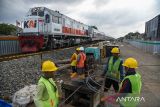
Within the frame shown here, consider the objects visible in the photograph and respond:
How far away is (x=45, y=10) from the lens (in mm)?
20422

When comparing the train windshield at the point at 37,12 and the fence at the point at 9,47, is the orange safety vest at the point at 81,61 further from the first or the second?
the train windshield at the point at 37,12

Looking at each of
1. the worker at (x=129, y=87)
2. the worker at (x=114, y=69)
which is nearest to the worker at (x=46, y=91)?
the worker at (x=129, y=87)

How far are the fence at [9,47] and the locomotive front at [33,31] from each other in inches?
40.1

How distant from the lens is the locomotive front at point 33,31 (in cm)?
1895

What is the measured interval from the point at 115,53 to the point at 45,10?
1480 cm

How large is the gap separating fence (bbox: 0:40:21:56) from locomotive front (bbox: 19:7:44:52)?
3.34 ft

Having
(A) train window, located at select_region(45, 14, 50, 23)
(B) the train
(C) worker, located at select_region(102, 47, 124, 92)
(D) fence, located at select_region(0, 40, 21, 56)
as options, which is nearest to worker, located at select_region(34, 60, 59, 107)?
(C) worker, located at select_region(102, 47, 124, 92)

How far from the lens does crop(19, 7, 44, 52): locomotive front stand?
18953 mm

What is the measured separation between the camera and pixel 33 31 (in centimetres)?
2011

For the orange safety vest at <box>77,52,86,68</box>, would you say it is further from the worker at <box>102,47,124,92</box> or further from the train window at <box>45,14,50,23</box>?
the train window at <box>45,14,50,23</box>

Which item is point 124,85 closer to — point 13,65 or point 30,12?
point 13,65

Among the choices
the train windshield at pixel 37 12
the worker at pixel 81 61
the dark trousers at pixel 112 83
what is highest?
the train windshield at pixel 37 12

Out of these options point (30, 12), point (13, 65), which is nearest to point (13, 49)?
point (30, 12)

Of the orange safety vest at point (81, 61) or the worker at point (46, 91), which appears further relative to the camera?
the orange safety vest at point (81, 61)
